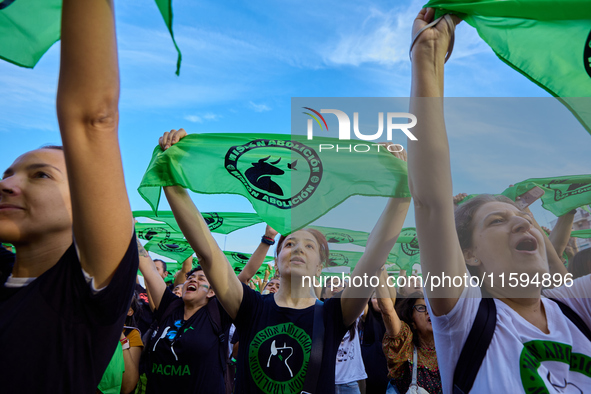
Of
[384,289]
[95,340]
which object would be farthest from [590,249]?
[95,340]

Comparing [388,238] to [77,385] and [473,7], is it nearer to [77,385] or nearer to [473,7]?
[473,7]

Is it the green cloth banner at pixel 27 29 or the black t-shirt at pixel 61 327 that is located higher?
the green cloth banner at pixel 27 29

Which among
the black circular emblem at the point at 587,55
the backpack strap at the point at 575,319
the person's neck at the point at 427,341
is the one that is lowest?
the person's neck at the point at 427,341

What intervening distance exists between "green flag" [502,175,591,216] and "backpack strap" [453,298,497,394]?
2.70 m

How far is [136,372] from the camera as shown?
3471 millimetres

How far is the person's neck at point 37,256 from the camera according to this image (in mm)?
1248

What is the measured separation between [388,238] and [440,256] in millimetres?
778

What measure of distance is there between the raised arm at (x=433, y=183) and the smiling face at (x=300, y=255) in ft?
4.59

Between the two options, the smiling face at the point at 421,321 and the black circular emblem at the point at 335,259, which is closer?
the smiling face at the point at 421,321

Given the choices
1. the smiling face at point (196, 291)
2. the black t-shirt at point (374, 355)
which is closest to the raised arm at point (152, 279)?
the smiling face at point (196, 291)

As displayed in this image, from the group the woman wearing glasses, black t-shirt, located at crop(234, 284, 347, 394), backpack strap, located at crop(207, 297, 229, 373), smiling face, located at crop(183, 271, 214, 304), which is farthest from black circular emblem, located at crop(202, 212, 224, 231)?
black t-shirt, located at crop(234, 284, 347, 394)

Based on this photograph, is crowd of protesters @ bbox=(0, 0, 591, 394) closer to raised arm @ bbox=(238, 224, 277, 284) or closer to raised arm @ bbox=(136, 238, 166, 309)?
raised arm @ bbox=(238, 224, 277, 284)

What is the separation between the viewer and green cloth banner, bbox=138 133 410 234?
2.82 m

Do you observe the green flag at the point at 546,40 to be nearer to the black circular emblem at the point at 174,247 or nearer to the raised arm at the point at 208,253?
the raised arm at the point at 208,253
